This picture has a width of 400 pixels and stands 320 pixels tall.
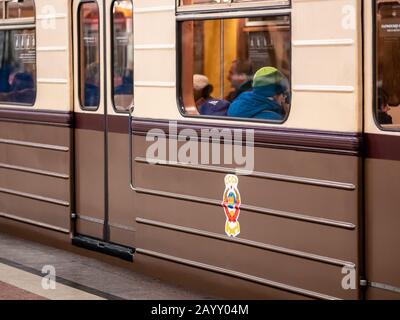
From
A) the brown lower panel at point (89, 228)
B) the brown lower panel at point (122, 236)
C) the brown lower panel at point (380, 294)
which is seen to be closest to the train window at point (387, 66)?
the brown lower panel at point (380, 294)

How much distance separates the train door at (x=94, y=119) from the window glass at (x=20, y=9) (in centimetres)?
78

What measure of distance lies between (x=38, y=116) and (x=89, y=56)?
95 centimetres

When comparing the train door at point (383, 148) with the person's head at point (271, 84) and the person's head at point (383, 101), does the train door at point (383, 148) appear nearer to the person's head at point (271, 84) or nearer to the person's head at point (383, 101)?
the person's head at point (383, 101)

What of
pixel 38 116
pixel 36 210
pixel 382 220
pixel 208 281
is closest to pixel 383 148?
pixel 382 220

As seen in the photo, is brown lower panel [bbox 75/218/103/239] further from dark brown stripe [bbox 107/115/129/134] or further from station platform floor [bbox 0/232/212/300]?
dark brown stripe [bbox 107/115/129/134]

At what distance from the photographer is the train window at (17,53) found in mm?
9750

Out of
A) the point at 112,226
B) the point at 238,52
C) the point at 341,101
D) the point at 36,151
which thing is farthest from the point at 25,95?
the point at 341,101

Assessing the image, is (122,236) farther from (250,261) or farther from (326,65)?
(326,65)

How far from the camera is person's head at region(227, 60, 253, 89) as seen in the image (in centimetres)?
702

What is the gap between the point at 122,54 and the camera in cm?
847

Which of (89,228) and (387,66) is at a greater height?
(387,66)

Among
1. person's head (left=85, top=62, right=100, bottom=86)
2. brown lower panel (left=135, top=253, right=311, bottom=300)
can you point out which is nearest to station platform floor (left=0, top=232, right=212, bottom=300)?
brown lower panel (left=135, top=253, right=311, bottom=300)

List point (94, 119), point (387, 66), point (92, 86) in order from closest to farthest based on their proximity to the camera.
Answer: point (387, 66) → point (94, 119) → point (92, 86)

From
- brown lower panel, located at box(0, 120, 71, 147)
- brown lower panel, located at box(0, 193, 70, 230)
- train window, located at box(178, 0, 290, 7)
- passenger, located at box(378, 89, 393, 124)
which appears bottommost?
brown lower panel, located at box(0, 193, 70, 230)
